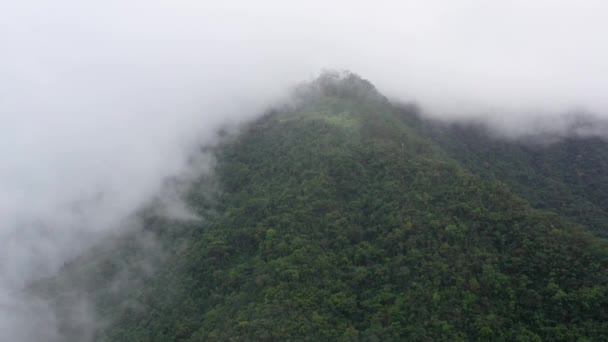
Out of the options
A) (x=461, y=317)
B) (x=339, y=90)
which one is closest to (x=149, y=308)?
(x=461, y=317)

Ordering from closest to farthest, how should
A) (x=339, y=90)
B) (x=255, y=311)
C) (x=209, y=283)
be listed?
(x=255, y=311) < (x=209, y=283) < (x=339, y=90)

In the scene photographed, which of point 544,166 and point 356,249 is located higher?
point 356,249

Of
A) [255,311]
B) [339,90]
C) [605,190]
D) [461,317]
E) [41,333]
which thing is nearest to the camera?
[461,317]

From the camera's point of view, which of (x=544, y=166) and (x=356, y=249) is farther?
(x=544, y=166)

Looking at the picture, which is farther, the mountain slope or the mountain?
the mountain slope

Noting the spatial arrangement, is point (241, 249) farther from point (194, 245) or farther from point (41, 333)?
point (41, 333)

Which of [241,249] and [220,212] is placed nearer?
[241,249]

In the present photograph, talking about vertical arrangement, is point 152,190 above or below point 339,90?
below

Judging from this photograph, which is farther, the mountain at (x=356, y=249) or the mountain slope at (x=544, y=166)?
the mountain slope at (x=544, y=166)
